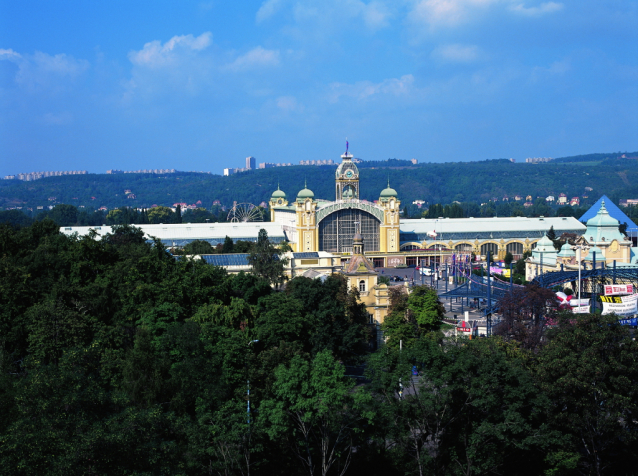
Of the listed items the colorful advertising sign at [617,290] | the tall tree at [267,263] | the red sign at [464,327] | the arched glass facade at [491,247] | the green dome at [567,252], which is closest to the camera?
the red sign at [464,327]

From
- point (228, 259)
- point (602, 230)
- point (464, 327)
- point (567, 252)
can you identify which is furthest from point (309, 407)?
point (567, 252)

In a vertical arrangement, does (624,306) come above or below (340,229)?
below

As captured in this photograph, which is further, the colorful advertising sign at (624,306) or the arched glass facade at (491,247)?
the arched glass facade at (491,247)

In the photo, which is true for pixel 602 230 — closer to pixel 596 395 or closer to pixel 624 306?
pixel 624 306

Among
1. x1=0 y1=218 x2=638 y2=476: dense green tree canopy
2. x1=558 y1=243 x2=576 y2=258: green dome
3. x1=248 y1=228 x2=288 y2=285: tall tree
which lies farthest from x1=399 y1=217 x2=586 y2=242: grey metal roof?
x1=0 y1=218 x2=638 y2=476: dense green tree canopy

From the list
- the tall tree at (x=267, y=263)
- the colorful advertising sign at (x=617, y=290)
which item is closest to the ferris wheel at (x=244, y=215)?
the tall tree at (x=267, y=263)

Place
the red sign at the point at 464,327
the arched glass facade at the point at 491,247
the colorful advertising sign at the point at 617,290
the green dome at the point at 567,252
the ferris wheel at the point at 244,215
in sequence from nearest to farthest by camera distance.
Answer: the red sign at the point at 464,327
the colorful advertising sign at the point at 617,290
the green dome at the point at 567,252
the arched glass facade at the point at 491,247
the ferris wheel at the point at 244,215

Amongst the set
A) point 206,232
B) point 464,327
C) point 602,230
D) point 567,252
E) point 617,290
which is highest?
point 602,230

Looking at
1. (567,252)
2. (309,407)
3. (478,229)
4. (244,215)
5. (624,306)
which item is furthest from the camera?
(244,215)

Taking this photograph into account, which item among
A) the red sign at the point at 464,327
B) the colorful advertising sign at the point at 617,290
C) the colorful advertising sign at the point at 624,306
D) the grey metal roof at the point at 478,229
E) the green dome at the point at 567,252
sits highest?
the grey metal roof at the point at 478,229

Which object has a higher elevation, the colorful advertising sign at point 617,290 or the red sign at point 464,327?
the colorful advertising sign at point 617,290

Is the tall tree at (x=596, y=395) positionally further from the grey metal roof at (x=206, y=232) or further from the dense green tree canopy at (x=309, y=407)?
the grey metal roof at (x=206, y=232)

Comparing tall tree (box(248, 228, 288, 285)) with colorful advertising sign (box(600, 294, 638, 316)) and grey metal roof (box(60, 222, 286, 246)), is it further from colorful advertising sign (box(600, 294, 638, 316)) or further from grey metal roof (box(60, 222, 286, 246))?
grey metal roof (box(60, 222, 286, 246))
